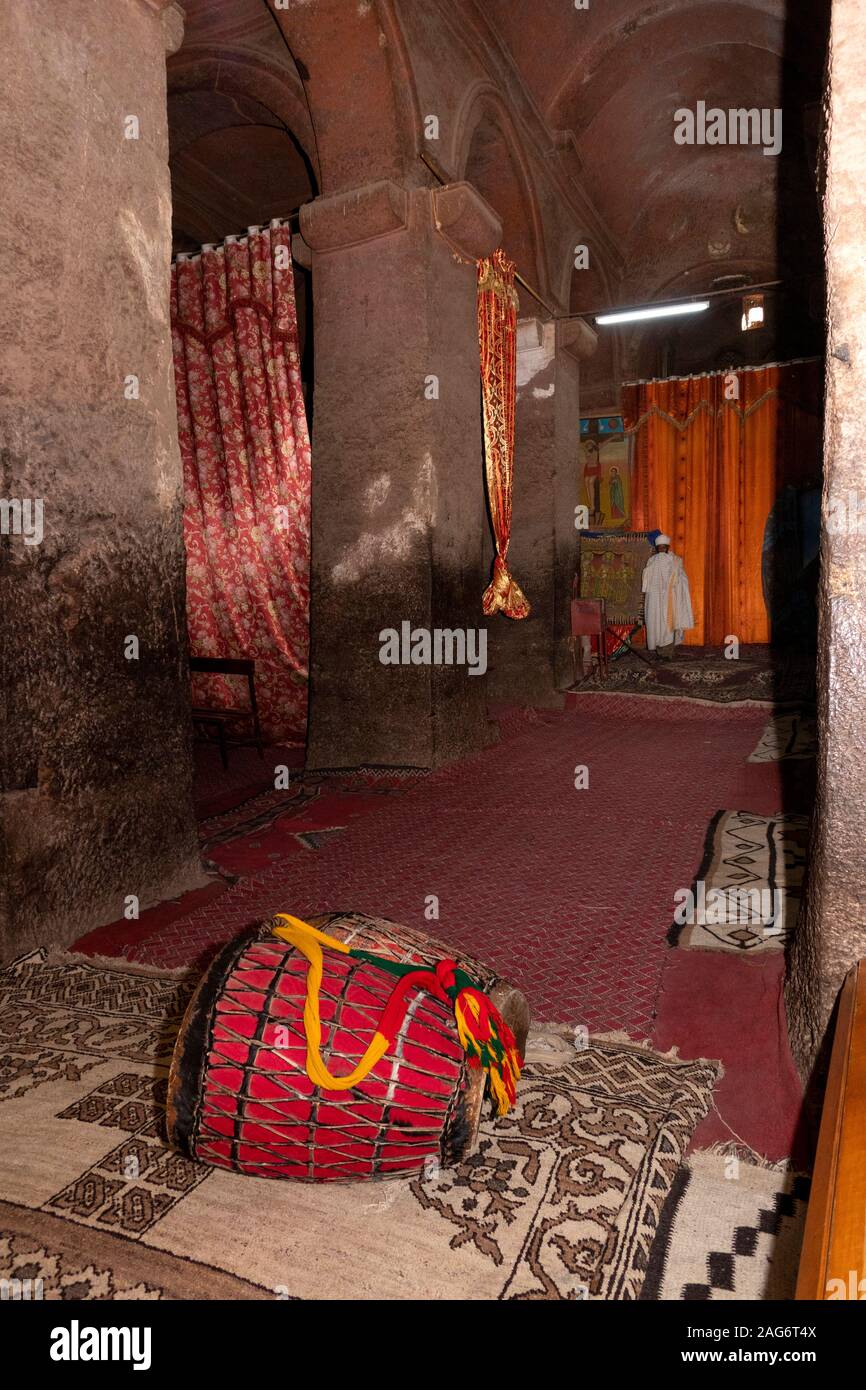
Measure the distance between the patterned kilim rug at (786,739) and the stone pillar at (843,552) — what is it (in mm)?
3519

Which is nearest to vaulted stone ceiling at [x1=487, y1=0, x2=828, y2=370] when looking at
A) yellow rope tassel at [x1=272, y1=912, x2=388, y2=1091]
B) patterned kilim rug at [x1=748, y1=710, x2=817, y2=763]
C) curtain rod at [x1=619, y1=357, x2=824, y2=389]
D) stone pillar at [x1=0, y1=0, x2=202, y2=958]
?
curtain rod at [x1=619, y1=357, x2=824, y2=389]

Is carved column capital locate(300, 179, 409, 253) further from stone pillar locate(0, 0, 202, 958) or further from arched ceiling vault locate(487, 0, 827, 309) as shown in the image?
arched ceiling vault locate(487, 0, 827, 309)

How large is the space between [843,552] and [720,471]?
12.7 m

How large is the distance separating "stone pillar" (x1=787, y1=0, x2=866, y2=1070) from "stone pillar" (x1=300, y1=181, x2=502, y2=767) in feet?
12.2

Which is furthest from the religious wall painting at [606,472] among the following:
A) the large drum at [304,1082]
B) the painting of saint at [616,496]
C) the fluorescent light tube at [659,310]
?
the large drum at [304,1082]

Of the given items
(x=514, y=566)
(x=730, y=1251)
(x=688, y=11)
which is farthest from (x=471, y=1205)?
(x=688, y=11)

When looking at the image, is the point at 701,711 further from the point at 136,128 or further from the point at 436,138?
the point at 136,128

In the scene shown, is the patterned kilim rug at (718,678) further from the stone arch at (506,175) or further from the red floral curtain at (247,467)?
the stone arch at (506,175)

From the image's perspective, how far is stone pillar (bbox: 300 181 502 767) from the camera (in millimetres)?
5383

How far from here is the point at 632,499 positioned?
45.6 ft

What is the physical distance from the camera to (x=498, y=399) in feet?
22.2

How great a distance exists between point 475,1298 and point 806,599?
12826 millimetres

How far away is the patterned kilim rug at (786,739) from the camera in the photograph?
548cm

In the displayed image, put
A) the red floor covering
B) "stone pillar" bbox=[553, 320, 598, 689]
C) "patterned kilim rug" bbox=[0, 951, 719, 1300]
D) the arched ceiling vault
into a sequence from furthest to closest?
"stone pillar" bbox=[553, 320, 598, 689], the arched ceiling vault, the red floor covering, "patterned kilim rug" bbox=[0, 951, 719, 1300]
